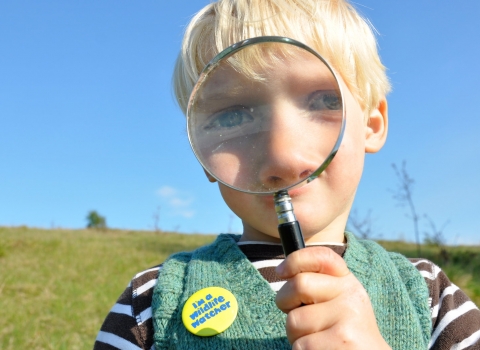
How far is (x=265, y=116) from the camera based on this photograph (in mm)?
1531

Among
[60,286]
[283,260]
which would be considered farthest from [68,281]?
[283,260]

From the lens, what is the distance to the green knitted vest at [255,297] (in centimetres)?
159

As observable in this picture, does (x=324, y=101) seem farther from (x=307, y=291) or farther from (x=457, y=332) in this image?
(x=457, y=332)

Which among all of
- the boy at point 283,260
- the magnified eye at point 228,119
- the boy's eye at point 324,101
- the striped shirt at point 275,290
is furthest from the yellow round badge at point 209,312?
the boy's eye at point 324,101

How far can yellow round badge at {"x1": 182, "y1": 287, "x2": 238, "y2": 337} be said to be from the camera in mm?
1584

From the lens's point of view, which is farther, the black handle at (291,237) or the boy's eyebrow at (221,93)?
the boy's eyebrow at (221,93)

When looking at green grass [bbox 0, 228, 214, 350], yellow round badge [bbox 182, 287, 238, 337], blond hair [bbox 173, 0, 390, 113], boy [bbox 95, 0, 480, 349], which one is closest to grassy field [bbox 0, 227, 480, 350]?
green grass [bbox 0, 228, 214, 350]

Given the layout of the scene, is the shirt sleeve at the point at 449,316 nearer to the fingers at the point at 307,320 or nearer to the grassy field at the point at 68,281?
the fingers at the point at 307,320

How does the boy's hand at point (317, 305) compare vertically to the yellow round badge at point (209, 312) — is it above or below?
below

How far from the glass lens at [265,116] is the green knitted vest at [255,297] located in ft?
1.35

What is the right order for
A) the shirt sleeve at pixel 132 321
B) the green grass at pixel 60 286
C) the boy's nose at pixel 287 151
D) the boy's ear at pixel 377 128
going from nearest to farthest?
the boy's nose at pixel 287 151 < the shirt sleeve at pixel 132 321 < the boy's ear at pixel 377 128 < the green grass at pixel 60 286

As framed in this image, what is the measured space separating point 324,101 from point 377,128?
0.60 meters

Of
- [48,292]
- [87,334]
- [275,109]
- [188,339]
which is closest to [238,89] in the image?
[275,109]

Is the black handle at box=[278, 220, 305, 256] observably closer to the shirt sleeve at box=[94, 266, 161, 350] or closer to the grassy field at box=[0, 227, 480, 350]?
the shirt sleeve at box=[94, 266, 161, 350]
